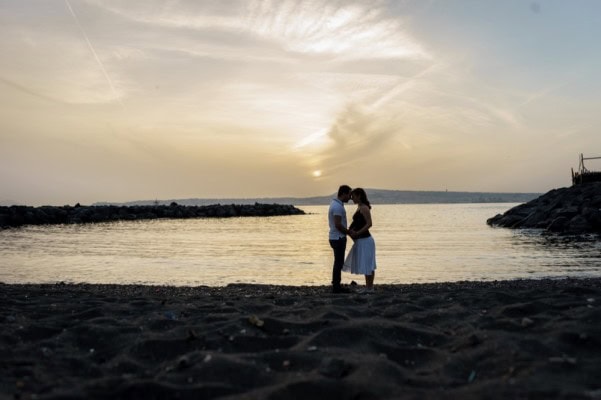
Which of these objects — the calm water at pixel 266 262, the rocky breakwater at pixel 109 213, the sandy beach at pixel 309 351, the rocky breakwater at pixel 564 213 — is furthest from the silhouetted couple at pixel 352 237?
the rocky breakwater at pixel 109 213

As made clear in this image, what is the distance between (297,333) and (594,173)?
5646 centimetres

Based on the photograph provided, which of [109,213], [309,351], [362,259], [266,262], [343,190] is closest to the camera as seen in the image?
[309,351]

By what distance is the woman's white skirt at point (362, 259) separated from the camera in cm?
1059

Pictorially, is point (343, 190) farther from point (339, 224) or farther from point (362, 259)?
point (362, 259)

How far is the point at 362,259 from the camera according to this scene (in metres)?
10.6

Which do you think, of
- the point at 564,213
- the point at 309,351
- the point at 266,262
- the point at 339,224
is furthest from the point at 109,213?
the point at 309,351

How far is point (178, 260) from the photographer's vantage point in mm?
19828

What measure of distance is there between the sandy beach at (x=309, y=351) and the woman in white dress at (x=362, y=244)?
3.15 meters

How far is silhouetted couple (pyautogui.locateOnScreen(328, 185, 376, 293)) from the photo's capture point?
10227 mm

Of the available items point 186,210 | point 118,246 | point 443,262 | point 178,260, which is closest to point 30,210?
point 186,210

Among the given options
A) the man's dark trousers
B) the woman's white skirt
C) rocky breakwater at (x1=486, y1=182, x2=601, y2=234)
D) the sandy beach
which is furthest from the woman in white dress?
rocky breakwater at (x1=486, y1=182, x2=601, y2=234)

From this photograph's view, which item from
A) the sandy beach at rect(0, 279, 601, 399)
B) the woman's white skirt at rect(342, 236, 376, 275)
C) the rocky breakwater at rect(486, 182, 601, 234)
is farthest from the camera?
the rocky breakwater at rect(486, 182, 601, 234)

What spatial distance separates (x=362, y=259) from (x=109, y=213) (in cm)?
5732

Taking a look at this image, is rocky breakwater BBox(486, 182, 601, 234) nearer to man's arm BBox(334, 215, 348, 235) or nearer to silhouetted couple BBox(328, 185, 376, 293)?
silhouetted couple BBox(328, 185, 376, 293)
